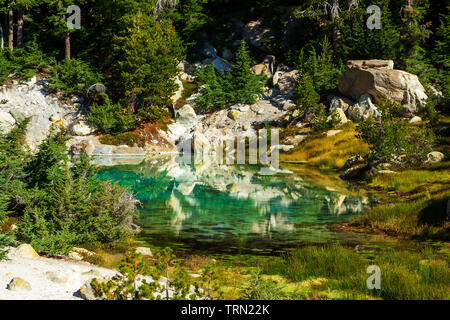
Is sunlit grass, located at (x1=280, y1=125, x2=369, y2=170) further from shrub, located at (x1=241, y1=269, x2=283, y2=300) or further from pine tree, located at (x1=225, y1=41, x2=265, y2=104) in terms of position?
shrub, located at (x1=241, y1=269, x2=283, y2=300)

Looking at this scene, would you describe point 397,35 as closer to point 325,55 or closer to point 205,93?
point 325,55

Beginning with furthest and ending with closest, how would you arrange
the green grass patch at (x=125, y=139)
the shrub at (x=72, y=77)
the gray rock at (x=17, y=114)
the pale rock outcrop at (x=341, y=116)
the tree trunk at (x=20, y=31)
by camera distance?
the tree trunk at (x=20, y=31)
the shrub at (x=72, y=77)
the green grass patch at (x=125, y=139)
the gray rock at (x=17, y=114)
the pale rock outcrop at (x=341, y=116)

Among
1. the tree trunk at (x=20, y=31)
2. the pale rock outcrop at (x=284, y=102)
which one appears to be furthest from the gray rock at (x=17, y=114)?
the pale rock outcrop at (x=284, y=102)

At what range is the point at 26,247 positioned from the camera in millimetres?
9203

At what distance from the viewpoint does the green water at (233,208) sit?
12125 mm

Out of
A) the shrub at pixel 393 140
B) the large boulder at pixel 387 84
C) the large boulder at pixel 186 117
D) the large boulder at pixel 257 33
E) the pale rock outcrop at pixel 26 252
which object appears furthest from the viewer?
A: the large boulder at pixel 257 33

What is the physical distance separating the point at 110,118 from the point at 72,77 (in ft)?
21.2

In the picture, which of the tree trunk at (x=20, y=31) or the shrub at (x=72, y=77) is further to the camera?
the tree trunk at (x=20, y=31)

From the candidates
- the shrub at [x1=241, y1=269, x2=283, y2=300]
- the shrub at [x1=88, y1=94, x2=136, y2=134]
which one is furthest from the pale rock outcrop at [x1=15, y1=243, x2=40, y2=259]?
the shrub at [x1=88, y1=94, x2=136, y2=134]

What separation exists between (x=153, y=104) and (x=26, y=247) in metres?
33.2

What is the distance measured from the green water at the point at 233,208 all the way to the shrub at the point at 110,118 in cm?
1066

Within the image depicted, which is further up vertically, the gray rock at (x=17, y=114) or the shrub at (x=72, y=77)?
the shrub at (x=72, y=77)

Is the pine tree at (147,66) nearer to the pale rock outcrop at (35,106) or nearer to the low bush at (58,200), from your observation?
the pale rock outcrop at (35,106)

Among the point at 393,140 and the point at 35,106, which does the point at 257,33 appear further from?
the point at 393,140
